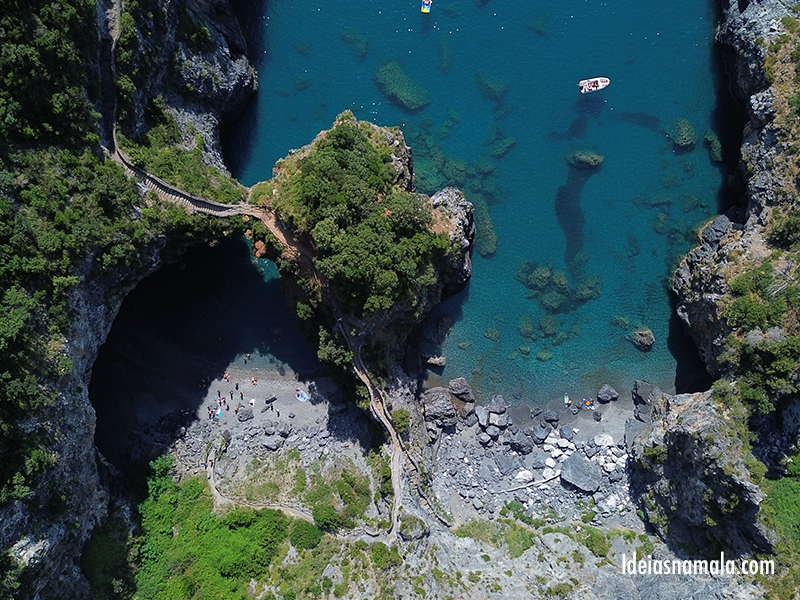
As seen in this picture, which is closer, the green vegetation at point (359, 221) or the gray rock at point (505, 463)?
the green vegetation at point (359, 221)

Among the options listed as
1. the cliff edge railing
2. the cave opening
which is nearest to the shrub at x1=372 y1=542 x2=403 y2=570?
the cliff edge railing

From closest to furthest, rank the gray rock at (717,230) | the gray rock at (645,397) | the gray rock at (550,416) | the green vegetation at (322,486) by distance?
1. the green vegetation at (322,486)
2. the gray rock at (717,230)
3. the gray rock at (645,397)
4. the gray rock at (550,416)

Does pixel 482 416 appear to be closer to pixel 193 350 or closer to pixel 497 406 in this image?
pixel 497 406

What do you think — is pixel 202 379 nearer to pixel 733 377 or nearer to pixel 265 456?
pixel 265 456

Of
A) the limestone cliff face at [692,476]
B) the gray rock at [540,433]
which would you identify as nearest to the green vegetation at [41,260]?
the gray rock at [540,433]

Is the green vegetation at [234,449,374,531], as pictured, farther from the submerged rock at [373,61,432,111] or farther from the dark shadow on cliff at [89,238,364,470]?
the submerged rock at [373,61,432,111]

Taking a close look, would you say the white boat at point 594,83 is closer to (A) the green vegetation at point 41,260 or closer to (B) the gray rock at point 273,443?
(A) the green vegetation at point 41,260
